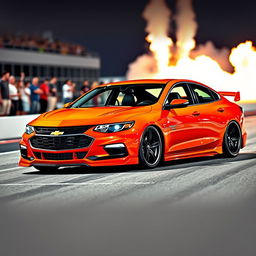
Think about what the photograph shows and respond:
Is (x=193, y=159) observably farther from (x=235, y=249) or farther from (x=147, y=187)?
(x=235, y=249)

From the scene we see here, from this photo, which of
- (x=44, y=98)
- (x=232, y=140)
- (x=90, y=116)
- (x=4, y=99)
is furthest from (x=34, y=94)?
(x=90, y=116)

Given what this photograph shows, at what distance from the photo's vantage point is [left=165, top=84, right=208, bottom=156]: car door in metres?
11.8

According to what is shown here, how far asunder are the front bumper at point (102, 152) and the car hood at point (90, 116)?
24 cm

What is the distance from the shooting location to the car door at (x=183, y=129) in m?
11.8

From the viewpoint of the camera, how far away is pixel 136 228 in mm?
6918

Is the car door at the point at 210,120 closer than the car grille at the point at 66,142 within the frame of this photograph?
No

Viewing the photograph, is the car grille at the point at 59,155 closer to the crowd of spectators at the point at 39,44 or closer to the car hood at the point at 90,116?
the car hood at the point at 90,116

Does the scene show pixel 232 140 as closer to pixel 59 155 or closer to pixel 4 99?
pixel 59 155

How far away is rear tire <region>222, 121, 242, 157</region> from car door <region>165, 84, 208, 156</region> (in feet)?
2.57

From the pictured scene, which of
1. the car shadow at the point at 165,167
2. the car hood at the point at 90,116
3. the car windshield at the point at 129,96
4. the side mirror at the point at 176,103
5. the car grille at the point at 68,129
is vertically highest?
the car windshield at the point at 129,96

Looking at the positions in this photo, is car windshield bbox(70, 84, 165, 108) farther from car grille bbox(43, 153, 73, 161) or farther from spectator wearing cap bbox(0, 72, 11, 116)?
spectator wearing cap bbox(0, 72, 11, 116)

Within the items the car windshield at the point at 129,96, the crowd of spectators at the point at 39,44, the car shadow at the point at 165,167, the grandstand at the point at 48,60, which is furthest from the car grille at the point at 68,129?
the crowd of spectators at the point at 39,44

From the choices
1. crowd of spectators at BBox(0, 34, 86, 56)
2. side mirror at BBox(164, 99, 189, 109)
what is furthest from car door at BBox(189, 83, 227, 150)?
crowd of spectators at BBox(0, 34, 86, 56)

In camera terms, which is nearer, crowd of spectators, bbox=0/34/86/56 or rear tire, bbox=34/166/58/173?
rear tire, bbox=34/166/58/173
